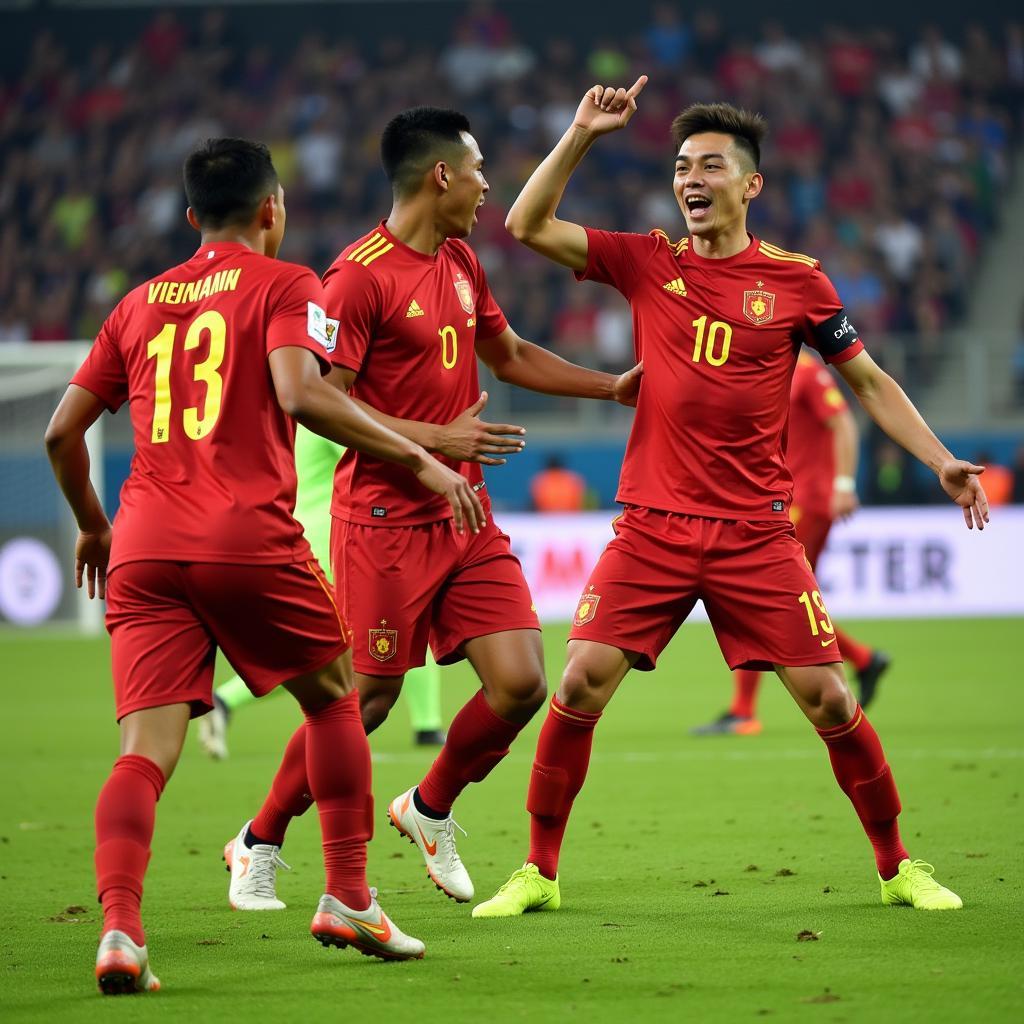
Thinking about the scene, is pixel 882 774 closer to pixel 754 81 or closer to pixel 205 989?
pixel 205 989

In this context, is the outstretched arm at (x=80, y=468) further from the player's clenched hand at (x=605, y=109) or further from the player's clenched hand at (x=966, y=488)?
the player's clenched hand at (x=966, y=488)

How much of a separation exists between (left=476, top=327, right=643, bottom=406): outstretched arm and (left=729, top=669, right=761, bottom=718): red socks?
443 cm

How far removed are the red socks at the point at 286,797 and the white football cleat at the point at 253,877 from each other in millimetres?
A: 46

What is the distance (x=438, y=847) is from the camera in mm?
5617

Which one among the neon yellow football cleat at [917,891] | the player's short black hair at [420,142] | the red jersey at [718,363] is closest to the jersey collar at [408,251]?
the player's short black hair at [420,142]

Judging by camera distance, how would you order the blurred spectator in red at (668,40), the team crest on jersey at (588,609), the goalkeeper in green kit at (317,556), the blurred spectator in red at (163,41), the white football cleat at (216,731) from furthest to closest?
the blurred spectator in red at (163,41)
the blurred spectator in red at (668,40)
the white football cleat at (216,731)
the goalkeeper in green kit at (317,556)
the team crest on jersey at (588,609)

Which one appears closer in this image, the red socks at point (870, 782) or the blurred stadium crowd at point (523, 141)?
the red socks at point (870, 782)

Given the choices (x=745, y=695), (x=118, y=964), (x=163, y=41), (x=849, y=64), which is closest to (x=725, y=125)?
(x=118, y=964)

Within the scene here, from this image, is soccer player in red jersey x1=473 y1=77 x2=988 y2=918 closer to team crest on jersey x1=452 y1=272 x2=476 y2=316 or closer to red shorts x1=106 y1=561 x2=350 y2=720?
team crest on jersey x1=452 y1=272 x2=476 y2=316

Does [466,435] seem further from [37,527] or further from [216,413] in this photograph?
[37,527]

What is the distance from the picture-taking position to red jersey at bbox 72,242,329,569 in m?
4.39

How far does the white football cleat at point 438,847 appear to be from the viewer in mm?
5555

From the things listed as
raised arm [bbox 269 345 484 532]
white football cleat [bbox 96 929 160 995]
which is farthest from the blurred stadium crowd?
white football cleat [bbox 96 929 160 995]

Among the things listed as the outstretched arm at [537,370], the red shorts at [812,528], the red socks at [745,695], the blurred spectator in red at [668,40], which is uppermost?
the blurred spectator in red at [668,40]
